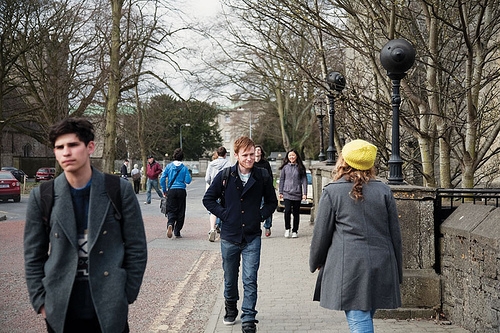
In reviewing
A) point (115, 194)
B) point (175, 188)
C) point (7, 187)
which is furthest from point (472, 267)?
point (7, 187)

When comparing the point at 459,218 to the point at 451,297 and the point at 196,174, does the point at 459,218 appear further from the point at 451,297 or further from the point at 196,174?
the point at 196,174

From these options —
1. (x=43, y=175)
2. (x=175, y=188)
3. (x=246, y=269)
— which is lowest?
(x=43, y=175)

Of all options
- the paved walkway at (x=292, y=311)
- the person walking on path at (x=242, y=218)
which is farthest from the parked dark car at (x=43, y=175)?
the person walking on path at (x=242, y=218)

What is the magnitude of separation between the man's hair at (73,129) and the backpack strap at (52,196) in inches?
9.3

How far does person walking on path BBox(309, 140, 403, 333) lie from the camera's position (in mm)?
4004

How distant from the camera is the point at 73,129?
3250 millimetres

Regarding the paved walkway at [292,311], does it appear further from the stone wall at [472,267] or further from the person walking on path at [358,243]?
the person walking on path at [358,243]

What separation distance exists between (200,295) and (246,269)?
6.23ft

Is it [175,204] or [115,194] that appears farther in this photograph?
[175,204]

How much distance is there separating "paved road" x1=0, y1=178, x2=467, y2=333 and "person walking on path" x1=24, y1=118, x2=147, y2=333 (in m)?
2.83

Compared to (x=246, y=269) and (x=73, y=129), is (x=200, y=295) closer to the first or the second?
(x=246, y=269)

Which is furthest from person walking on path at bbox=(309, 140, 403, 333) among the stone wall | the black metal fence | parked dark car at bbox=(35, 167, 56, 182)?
parked dark car at bbox=(35, 167, 56, 182)

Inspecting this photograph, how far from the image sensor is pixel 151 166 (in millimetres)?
24125

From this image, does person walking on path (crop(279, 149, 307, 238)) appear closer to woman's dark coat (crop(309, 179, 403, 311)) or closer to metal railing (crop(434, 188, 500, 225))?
metal railing (crop(434, 188, 500, 225))
